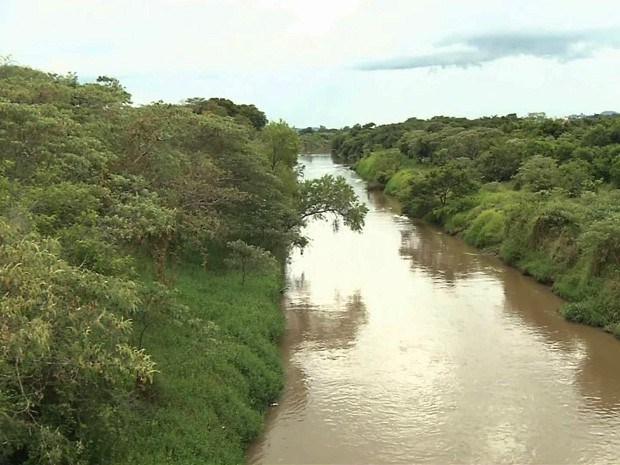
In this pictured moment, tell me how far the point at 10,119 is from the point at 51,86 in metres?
5.99

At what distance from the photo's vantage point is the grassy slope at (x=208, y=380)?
39.7ft

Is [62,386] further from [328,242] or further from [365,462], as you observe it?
[328,242]

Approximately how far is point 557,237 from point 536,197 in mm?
4556

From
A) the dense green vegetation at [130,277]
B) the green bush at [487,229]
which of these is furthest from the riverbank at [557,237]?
the dense green vegetation at [130,277]

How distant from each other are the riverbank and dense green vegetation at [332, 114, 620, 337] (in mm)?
45

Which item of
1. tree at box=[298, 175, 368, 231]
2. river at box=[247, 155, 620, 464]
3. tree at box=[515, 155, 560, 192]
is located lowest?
river at box=[247, 155, 620, 464]

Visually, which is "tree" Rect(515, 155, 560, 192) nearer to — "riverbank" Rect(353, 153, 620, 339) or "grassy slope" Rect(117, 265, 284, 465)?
"riverbank" Rect(353, 153, 620, 339)

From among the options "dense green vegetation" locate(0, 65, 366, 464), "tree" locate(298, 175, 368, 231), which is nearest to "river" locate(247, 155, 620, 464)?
"dense green vegetation" locate(0, 65, 366, 464)

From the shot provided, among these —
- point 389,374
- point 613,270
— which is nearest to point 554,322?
point 613,270

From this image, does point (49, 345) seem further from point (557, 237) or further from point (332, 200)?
point (557, 237)

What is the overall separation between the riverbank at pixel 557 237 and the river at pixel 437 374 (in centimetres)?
83

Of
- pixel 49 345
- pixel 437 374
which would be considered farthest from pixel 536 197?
pixel 49 345

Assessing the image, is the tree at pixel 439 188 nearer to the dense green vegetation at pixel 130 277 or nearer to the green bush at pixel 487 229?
the green bush at pixel 487 229

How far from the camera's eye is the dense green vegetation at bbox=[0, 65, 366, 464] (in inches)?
293
